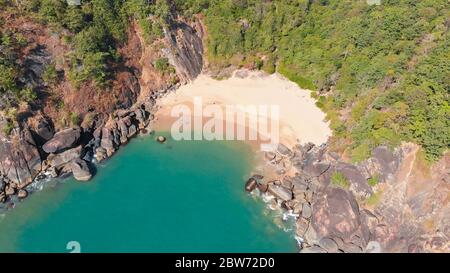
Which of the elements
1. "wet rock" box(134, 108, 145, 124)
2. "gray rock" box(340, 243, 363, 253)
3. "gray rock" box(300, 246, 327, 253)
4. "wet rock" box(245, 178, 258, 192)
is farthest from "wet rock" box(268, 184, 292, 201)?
"wet rock" box(134, 108, 145, 124)

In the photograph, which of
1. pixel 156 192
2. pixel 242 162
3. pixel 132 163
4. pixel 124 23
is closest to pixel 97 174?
pixel 132 163

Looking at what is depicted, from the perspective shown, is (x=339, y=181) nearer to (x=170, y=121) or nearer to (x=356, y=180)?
(x=356, y=180)

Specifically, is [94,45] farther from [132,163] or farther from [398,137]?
[398,137]

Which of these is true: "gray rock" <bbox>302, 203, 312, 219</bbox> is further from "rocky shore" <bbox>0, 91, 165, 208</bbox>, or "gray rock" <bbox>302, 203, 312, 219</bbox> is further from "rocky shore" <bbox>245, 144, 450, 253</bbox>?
"rocky shore" <bbox>0, 91, 165, 208</bbox>

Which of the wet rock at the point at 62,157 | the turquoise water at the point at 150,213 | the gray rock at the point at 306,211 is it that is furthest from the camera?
the wet rock at the point at 62,157

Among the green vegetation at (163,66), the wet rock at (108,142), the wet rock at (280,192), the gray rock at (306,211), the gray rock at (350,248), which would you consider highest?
A: the green vegetation at (163,66)

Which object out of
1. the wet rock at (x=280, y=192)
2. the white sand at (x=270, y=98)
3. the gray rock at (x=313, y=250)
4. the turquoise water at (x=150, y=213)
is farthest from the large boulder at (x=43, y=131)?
the gray rock at (x=313, y=250)

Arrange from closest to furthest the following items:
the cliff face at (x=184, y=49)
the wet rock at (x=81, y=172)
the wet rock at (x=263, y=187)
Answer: the wet rock at (x=81, y=172) → the wet rock at (x=263, y=187) → the cliff face at (x=184, y=49)

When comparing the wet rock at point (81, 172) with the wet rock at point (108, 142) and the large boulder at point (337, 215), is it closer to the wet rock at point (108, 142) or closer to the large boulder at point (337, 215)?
the wet rock at point (108, 142)
